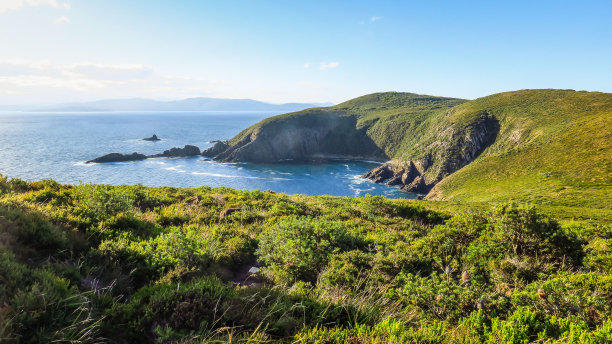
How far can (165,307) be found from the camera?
4.52 m

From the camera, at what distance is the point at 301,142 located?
152 meters

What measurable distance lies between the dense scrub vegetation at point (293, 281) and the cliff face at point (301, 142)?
12320cm

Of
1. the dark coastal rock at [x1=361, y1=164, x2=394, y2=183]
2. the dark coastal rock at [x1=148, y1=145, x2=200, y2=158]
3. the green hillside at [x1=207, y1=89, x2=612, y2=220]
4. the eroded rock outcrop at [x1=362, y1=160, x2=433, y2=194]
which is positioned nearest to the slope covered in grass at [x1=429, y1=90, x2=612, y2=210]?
the green hillside at [x1=207, y1=89, x2=612, y2=220]

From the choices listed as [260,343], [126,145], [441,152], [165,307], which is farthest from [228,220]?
[126,145]

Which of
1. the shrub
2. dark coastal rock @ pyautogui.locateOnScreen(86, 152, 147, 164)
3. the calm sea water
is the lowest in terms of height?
the calm sea water

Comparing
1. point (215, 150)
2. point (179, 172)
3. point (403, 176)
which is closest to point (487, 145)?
point (403, 176)

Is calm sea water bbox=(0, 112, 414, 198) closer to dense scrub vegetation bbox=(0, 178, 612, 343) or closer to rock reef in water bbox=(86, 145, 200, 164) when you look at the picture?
rock reef in water bbox=(86, 145, 200, 164)

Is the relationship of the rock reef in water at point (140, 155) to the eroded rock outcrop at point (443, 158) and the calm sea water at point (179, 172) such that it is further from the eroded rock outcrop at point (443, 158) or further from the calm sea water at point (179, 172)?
the eroded rock outcrop at point (443, 158)

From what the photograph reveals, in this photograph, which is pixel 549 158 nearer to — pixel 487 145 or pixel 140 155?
pixel 487 145

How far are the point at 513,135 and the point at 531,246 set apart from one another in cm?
10448

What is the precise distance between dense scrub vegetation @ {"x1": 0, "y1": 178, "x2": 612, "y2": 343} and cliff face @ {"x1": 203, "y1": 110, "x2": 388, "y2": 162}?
404 feet

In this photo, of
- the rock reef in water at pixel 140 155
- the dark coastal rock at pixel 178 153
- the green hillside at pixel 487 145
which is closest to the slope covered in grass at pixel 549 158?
the green hillside at pixel 487 145

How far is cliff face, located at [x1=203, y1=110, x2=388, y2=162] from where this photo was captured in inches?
5298

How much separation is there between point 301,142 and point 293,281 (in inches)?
5775
